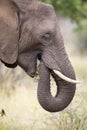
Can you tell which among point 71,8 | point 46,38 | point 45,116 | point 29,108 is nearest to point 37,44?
point 46,38

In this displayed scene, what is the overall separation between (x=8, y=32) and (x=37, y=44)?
0.35 meters

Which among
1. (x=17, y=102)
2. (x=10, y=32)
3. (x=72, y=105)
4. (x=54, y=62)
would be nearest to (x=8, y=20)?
(x=10, y=32)

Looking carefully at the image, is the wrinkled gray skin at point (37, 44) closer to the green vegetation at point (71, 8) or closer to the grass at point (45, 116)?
the grass at point (45, 116)

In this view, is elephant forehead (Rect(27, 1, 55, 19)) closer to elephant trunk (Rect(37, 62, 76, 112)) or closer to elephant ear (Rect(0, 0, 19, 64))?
elephant ear (Rect(0, 0, 19, 64))

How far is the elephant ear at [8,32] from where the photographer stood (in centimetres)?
856

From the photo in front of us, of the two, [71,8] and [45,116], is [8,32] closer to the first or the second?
[45,116]

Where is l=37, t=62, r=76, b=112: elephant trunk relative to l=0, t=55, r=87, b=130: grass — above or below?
above

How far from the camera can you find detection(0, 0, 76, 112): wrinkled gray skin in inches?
335

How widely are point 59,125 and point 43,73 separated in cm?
177

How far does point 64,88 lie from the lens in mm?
8477

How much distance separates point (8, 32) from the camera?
857 centimetres

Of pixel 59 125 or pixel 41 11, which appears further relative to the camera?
pixel 59 125

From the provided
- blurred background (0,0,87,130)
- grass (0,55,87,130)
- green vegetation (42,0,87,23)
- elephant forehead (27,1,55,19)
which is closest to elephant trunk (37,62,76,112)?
blurred background (0,0,87,130)

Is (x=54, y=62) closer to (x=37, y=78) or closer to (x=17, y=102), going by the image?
(x=37, y=78)
